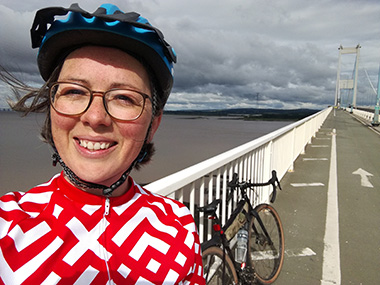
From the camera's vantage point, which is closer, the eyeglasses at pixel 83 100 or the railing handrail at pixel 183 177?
the eyeglasses at pixel 83 100

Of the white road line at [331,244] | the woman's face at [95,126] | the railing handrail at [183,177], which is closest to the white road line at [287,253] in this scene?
the white road line at [331,244]

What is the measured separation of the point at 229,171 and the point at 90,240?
2019 millimetres

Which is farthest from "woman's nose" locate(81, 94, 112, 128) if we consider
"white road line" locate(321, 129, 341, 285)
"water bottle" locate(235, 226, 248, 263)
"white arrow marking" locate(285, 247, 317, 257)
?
"white arrow marking" locate(285, 247, 317, 257)

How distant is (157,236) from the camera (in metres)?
1.12

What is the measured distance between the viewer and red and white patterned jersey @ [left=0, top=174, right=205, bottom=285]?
2.82 feet

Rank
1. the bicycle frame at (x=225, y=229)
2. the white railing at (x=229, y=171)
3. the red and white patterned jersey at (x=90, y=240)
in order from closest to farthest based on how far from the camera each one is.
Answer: the red and white patterned jersey at (x=90, y=240) < the white railing at (x=229, y=171) < the bicycle frame at (x=225, y=229)

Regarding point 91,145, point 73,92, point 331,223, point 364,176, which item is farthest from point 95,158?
point 364,176

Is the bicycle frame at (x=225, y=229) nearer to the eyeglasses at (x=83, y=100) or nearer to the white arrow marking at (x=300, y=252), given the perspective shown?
the white arrow marking at (x=300, y=252)

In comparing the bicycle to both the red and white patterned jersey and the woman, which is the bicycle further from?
the woman

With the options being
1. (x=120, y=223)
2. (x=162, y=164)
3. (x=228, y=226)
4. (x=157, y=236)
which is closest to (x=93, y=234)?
(x=120, y=223)

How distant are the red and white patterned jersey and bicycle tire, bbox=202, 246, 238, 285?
0.83m

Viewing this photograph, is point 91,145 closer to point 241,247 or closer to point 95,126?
point 95,126

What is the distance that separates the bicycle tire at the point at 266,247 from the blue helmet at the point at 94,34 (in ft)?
7.06

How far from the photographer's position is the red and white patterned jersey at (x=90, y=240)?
86 cm
